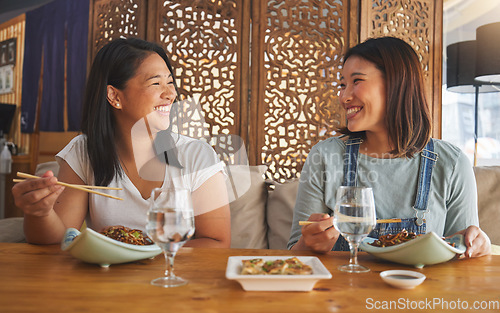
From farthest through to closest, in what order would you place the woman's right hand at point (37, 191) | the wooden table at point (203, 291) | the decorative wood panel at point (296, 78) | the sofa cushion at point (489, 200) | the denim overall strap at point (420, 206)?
1. the decorative wood panel at point (296, 78)
2. the sofa cushion at point (489, 200)
3. the denim overall strap at point (420, 206)
4. the woman's right hand at point (37, 191)
5. the wooden table at point (203, 291)

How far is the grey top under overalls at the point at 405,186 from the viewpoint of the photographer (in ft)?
5.02

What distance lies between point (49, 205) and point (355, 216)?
85 centimetres

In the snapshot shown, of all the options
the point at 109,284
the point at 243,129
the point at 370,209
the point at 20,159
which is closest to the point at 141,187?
the point at 109,284

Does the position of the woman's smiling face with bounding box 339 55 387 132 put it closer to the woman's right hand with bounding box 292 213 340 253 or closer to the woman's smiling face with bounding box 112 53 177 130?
the woman's right hand with bounding box 292 213 340 253

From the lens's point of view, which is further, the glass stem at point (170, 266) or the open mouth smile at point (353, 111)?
the open mouth smile at point (353, 111)

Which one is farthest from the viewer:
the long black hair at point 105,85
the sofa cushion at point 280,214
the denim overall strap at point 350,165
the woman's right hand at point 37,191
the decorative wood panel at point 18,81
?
the decorative wood panel at point 18,81

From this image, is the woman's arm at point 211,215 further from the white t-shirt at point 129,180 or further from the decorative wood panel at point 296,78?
the decorative wood panel at point 296,78

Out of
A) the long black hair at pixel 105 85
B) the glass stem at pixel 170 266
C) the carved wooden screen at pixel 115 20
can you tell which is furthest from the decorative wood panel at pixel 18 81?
the glass stem at pixel 170 266

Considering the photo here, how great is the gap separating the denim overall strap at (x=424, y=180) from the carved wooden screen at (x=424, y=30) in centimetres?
168

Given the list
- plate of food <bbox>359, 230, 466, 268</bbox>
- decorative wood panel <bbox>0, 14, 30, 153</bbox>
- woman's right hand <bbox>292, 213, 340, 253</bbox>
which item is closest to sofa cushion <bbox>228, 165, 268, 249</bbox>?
woman's right hand <bbox>292, 213, 340, 253</bbox>

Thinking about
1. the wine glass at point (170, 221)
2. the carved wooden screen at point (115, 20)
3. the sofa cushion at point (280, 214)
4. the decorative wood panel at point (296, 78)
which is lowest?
the sofa cushion at point (280, 214)

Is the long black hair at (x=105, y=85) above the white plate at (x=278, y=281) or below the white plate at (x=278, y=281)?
above

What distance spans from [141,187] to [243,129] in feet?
4.88

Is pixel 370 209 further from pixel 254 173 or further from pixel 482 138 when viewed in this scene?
pixel 482 138
